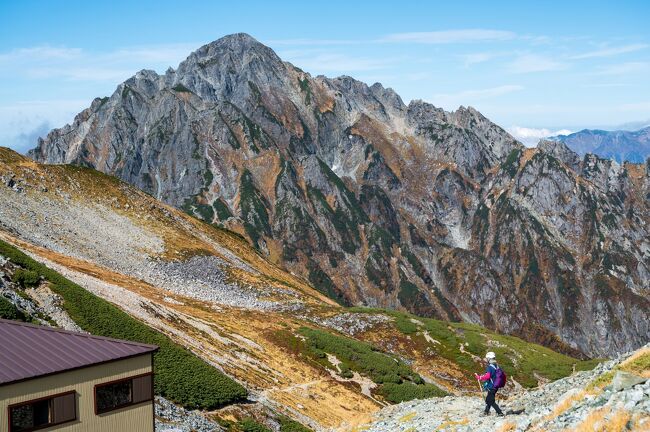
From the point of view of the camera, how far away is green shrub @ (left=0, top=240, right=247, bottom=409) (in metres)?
45.7

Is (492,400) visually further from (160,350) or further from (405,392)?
(405,392)

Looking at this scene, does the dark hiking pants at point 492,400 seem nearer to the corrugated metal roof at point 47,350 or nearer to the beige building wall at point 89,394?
the corrugated metal roof at point 47,350

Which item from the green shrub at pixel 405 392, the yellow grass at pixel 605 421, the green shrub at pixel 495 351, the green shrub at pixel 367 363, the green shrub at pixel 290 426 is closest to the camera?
the yellow grass at pixel 605 421

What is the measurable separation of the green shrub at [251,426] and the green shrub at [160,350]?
2.79 meters

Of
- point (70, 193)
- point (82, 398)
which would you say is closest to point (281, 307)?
point (70, 193)

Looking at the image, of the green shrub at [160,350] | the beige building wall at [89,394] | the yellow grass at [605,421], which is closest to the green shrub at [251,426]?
the green shrub at [160,350]

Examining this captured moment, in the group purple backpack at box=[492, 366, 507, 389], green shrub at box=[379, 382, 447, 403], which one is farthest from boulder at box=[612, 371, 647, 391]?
green shrub at box=[379, 382, 447, 403]

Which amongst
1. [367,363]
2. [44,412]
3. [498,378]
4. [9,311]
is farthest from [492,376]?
[367,363]

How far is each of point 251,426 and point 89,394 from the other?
18771 mm

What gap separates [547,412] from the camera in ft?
83.7

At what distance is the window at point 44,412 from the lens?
25.9 m

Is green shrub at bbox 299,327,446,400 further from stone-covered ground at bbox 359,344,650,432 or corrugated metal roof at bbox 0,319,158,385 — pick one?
corrugated metal roof at bbox 0,319,158,385

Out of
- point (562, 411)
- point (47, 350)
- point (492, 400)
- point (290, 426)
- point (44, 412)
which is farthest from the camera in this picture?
point (290, 426)

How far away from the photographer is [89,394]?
91.5 feet
